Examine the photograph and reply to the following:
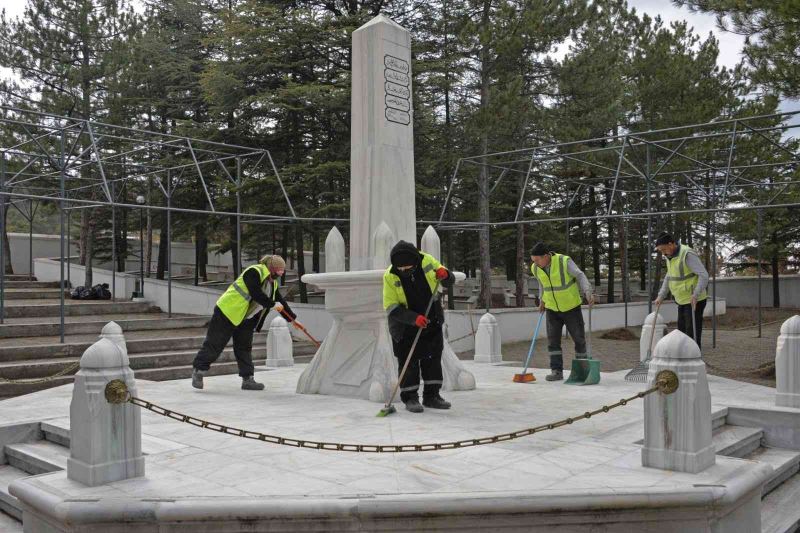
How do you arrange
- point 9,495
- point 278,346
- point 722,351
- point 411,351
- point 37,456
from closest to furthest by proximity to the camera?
point 9,495, point 37,456, point 411,351, point 278,346, point 722,351

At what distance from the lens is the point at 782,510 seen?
5.64 metres

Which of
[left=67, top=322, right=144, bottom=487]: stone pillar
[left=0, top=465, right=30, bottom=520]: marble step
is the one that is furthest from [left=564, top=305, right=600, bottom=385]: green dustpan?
[left=0, top=465, right=30, bottom=520]: marble step

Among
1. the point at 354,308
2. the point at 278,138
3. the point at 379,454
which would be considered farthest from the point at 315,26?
the point at 379,454

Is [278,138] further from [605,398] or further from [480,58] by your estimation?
[605,398]

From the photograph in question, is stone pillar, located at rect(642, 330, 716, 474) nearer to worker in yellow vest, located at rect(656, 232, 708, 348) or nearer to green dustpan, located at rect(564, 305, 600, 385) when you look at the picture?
green dustpan, located at rect(564, 305, 600, 385)

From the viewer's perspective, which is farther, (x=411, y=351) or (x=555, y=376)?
(x=555, y=376)

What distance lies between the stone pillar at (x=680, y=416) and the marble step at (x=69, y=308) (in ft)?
52.6

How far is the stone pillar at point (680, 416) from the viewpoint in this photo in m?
4.68

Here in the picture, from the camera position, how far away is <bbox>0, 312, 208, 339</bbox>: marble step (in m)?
14.7

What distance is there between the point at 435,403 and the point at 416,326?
2.82 feet

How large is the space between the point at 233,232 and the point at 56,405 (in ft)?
61.5

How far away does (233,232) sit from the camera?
26516 millimetres

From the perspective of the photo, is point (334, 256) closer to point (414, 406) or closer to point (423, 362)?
point (423, 362)

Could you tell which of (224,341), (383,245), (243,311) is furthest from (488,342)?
(224,341)
